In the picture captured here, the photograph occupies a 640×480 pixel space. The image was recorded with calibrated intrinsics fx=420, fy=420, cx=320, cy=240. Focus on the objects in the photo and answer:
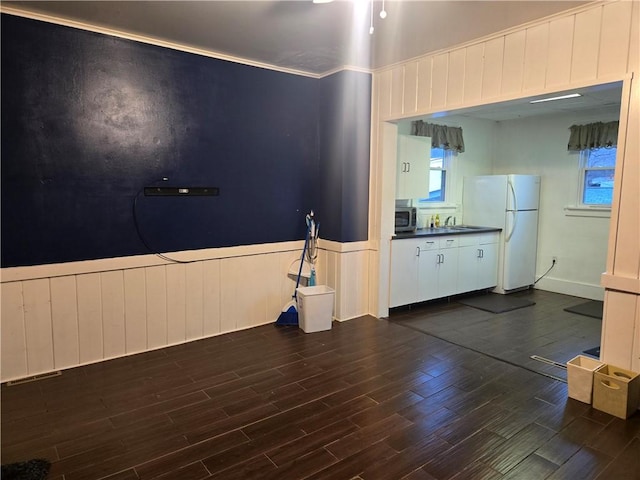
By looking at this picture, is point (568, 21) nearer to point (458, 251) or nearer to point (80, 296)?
point (458, 251)

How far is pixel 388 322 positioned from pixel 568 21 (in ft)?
9.95

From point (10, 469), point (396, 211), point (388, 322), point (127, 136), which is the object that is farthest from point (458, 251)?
point (10, 469)

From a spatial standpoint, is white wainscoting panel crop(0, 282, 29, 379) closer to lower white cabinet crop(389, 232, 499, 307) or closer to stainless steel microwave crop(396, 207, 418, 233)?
lower white cabinet crop(389, 232, 499, 307)

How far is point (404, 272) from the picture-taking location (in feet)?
15.7

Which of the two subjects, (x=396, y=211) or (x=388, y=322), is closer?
(x=388, y=322)

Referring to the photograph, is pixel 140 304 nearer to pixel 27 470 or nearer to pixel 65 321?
pixel 65 321

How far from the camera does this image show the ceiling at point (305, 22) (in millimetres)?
2844

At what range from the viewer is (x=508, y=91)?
3.29 meters

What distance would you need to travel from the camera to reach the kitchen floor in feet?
11.9

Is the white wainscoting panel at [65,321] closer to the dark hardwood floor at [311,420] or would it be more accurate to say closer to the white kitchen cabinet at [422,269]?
the dark hardwood floor at [311,420]

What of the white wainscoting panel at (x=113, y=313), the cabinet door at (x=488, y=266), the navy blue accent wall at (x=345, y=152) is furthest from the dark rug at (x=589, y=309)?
the white wainscoting panel at (x=113, y=313)

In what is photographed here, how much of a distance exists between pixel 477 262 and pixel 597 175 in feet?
6.51

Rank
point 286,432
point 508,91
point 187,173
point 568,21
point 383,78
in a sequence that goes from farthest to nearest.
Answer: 1. point 383,78
2. point 187,173
3. point 508,91
4. point 568,21
5. point 286,432

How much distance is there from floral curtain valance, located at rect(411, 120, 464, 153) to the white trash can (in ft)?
9.01
